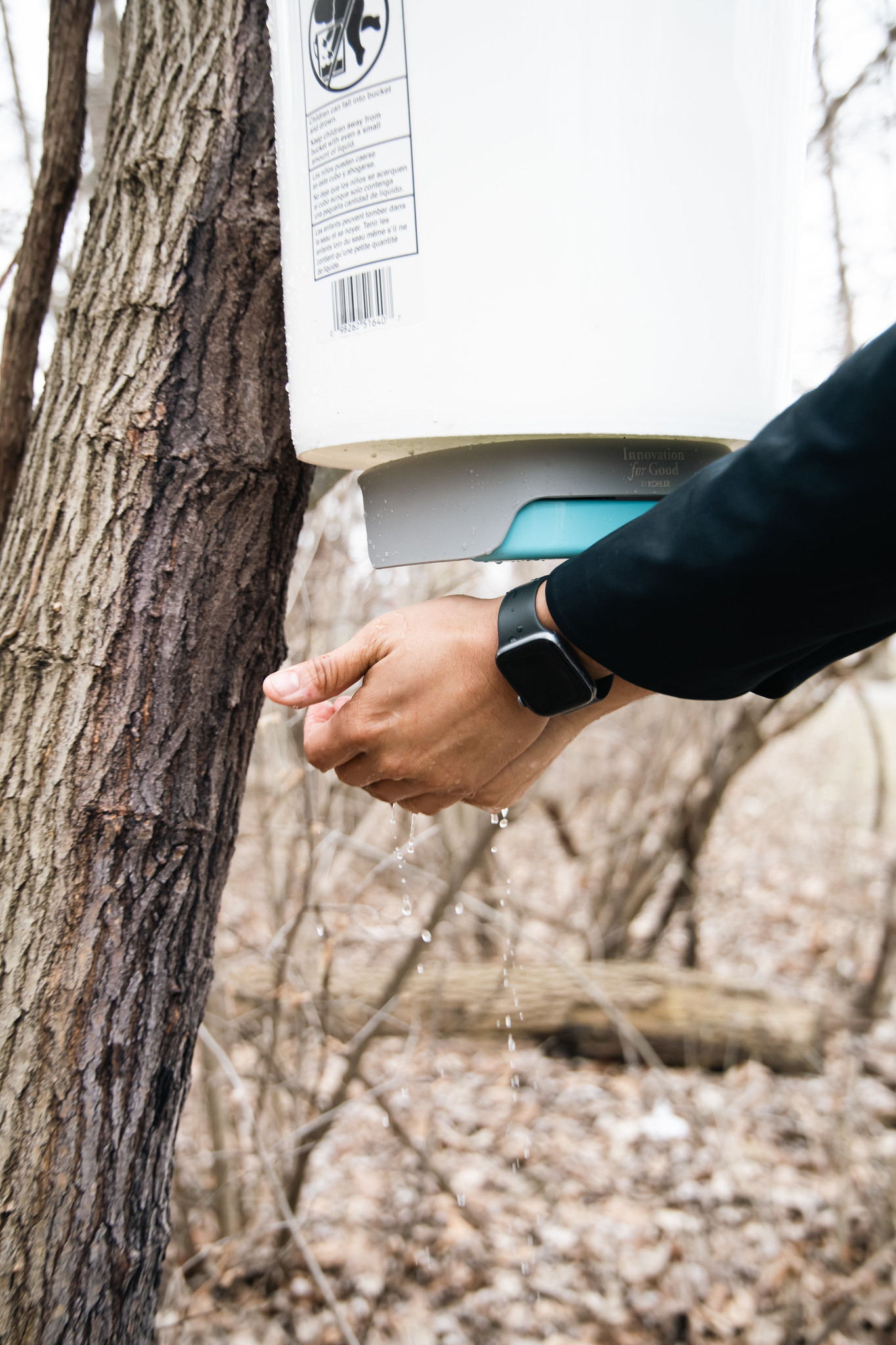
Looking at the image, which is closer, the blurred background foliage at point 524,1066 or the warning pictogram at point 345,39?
the warning pictogram at point 345,39

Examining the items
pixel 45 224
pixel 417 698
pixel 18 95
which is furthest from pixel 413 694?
pixel 18 95

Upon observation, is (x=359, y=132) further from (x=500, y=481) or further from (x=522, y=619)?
(x=522, y=619)

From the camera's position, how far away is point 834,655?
1.02 meters

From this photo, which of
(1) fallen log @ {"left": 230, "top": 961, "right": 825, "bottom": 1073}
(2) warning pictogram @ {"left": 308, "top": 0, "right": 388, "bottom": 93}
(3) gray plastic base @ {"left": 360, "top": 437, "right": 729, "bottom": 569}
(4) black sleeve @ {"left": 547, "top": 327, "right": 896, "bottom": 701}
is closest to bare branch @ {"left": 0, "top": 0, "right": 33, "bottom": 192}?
(2) warning pictogram @ {"left": 308, "top": 0, "right": 388, "bottom": 93}

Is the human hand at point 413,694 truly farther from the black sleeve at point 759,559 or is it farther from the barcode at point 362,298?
the barcode at point 362,298

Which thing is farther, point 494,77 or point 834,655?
point 834,655

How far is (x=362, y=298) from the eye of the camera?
2.72 ft

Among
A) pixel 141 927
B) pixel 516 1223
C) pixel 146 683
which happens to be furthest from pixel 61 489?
pixel 516 1223

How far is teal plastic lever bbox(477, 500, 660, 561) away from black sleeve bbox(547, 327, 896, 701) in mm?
28

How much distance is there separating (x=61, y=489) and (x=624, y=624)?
679mm

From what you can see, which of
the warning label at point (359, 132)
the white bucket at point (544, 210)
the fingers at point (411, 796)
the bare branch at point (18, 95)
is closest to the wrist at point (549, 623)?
the white bucket at point (544, 210)

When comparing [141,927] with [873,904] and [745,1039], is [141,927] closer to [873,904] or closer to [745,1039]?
[745,1039]

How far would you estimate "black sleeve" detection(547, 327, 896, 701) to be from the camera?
2.35 ft

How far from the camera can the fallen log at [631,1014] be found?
3.39 m
